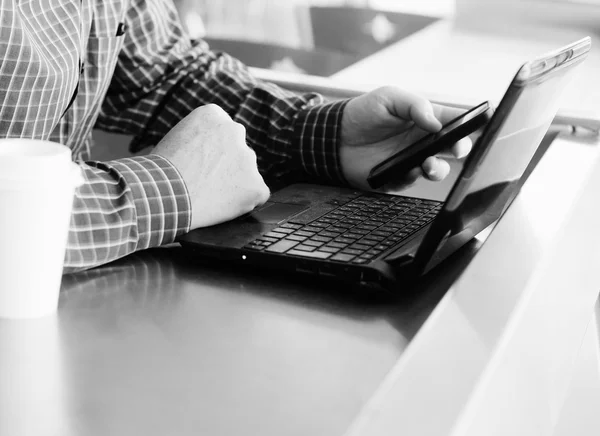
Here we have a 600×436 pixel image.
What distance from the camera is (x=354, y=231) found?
2.84 ft

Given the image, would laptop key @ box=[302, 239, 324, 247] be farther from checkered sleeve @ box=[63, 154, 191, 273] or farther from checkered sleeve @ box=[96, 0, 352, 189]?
checkered sleeve @ box=[96, 0, 352, 189]

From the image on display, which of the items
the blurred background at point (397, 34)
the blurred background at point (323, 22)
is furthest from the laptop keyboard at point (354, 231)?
the blurred background at point (323, 22)

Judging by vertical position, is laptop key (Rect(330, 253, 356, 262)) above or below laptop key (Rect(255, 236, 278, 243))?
above

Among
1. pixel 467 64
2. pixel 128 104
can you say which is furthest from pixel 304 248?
pixel 467 64

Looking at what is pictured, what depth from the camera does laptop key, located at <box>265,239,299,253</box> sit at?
80 cm

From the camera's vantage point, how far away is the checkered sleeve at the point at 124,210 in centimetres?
81

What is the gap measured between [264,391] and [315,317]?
15 centimetres

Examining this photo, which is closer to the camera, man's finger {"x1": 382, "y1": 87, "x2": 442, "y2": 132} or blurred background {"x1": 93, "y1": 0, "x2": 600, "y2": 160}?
man's finger {"x1": 382, "y1": 87, "x2": 442, "y2": 132}

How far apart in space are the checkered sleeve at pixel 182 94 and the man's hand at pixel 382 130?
8 centimetres

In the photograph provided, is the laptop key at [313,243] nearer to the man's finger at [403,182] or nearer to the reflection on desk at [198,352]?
the reflection on desk at [198,352]

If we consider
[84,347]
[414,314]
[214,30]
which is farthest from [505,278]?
[214,30]

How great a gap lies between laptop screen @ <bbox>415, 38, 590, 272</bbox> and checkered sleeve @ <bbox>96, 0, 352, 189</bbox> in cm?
39

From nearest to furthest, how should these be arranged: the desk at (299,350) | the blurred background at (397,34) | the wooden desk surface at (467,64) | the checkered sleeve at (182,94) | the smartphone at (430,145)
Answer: the desk at (299,350) → the smartphone at (430,145) → the checkered sleeve at (182,94) → the wooden desk surface at (467,64) → the blurred background at (397,34)

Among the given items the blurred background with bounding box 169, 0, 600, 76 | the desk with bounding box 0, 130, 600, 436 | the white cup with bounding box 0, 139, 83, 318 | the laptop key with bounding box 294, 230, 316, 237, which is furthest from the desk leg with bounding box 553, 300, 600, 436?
the blurred background with bounding box 169, 0, 600, 76
